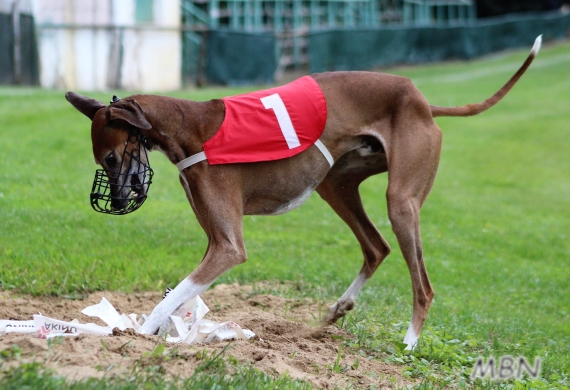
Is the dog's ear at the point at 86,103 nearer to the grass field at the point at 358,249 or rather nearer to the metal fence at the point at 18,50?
the grass field at the point at 358,249

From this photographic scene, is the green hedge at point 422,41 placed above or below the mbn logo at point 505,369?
above

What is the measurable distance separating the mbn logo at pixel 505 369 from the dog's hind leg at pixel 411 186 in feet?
2.22

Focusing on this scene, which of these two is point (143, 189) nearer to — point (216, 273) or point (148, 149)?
point (148, 149)

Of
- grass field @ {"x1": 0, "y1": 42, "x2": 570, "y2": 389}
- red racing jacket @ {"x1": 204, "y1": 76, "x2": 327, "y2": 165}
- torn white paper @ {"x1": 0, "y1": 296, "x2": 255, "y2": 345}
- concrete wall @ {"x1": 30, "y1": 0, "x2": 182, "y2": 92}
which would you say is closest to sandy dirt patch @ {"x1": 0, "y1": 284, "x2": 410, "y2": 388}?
torn white paper @ {"x1": 0, "y1": 296, "x2": 255, "y2": 345}

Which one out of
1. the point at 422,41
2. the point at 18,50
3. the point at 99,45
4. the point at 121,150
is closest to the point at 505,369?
the point at 121,150

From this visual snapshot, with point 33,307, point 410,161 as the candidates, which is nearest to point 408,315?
point 410,161

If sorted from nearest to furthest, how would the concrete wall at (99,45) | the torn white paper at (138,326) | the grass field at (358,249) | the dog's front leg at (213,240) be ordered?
the torn white paper at (138,326)
the dog's front leg at (213,240)
the grass field at (358,249)
the concrete wall at (99,45)

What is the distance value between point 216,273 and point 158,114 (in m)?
1.20

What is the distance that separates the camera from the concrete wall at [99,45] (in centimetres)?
2364

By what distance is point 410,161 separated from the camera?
6.22 m

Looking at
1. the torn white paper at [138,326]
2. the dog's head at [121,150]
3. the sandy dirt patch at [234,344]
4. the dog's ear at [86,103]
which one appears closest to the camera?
the sandy dirt patch at [234,344]

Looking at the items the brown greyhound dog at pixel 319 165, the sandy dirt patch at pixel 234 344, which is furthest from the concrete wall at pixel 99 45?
the brown greyhound dog at pixel 319 165

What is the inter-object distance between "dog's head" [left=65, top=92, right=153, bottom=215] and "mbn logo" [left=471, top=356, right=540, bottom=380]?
2.60 metres

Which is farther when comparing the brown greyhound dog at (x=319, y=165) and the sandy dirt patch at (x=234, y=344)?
the brown greyhound dog at (x=319, y=165)
